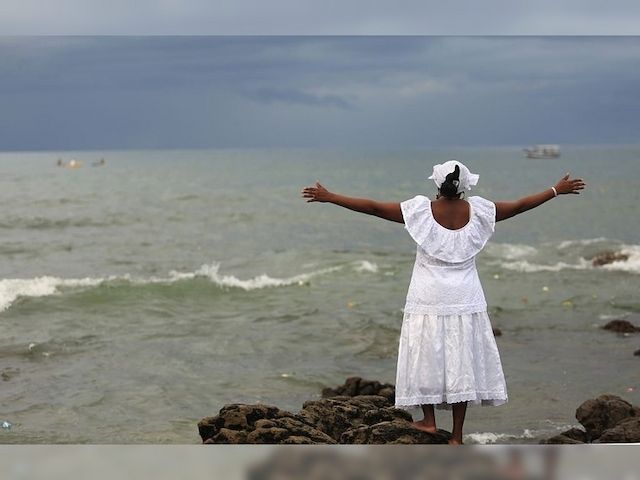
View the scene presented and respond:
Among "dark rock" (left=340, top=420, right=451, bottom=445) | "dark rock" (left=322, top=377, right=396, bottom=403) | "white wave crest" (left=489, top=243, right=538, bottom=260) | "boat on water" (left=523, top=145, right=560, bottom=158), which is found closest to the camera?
"dark rock" (left=340, top=420, right=451, bottom=445)

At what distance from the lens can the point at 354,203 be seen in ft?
A: 14.3

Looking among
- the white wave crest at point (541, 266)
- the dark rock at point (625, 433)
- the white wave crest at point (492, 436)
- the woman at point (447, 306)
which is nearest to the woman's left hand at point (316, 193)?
the woman at point (447, 306)

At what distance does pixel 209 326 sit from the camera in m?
13.5

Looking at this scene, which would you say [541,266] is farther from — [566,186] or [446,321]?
[446,321]

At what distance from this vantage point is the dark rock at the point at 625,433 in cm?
535

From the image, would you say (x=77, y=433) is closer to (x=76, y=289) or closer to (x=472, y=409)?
(x=472, y=409)

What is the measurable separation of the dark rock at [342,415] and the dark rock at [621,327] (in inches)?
296

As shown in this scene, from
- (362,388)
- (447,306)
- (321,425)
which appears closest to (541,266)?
(362,388)

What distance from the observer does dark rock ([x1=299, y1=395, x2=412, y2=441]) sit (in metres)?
5.07

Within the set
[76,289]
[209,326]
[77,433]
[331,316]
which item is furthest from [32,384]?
[76,289]

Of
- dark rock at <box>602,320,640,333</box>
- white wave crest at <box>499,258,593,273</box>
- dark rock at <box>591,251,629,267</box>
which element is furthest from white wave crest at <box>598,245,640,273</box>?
dark rock at <box>602,320,640,333</box>

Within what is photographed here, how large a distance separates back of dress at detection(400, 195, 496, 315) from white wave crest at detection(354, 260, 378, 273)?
15426mm

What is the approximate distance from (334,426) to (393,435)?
727mm

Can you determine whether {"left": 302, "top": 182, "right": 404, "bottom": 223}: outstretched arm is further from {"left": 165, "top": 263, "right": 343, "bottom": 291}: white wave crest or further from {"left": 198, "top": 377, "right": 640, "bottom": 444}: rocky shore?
{"left": 165, "top": 263, "right": 343, "bottom": 291}: white wave crest
